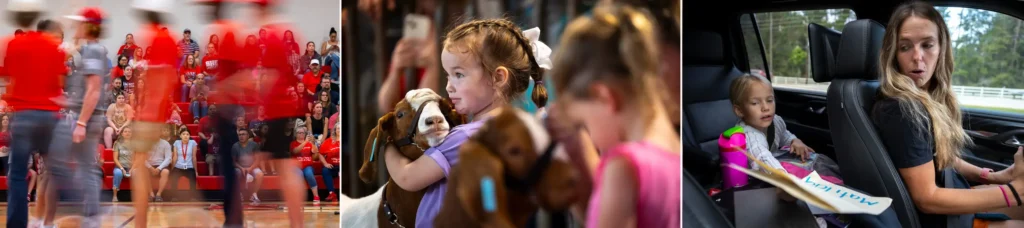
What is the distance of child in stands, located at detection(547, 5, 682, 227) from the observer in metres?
2.36

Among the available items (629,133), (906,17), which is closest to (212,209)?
(629,133)

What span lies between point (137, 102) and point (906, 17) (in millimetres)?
2678

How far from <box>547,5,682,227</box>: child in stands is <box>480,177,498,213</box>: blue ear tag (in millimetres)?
250

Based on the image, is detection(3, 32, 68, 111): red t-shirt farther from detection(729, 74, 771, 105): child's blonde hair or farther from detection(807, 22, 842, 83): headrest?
detection(807, 22, 842, 83): headrest

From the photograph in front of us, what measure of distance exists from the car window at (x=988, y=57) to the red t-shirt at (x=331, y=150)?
2.09m

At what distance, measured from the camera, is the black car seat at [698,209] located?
2.65 m

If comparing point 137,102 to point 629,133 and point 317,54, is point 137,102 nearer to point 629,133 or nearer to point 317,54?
point 317,54

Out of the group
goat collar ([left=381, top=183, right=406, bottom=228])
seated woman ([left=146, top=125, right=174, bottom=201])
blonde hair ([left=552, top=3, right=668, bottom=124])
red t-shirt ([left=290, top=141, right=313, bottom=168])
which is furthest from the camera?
seated woman ([left=146, top=125, right=174, bottom=201])

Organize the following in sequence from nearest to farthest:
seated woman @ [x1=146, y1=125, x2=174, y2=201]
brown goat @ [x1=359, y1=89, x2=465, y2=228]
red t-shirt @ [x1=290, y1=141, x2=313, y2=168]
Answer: brown goat @ [x1=359, y1=89, x2=465, y2=228] < red t-shirt @ [x1=290, y1=141, x2=313, y2=168] < seated woman @ [x1=146, y1=125, x2=174, y2=201]

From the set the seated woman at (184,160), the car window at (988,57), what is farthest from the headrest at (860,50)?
the seated woman at (184,160)

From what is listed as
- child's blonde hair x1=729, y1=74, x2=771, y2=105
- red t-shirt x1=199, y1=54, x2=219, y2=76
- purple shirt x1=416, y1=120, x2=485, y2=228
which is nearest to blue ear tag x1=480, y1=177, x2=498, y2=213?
purple shirt x1=416, y1=120, x2=485, y2=228

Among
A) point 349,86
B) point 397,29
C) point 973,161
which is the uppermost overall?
point 397,29

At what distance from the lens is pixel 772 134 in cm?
265

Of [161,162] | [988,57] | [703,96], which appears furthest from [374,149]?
[988,57]
